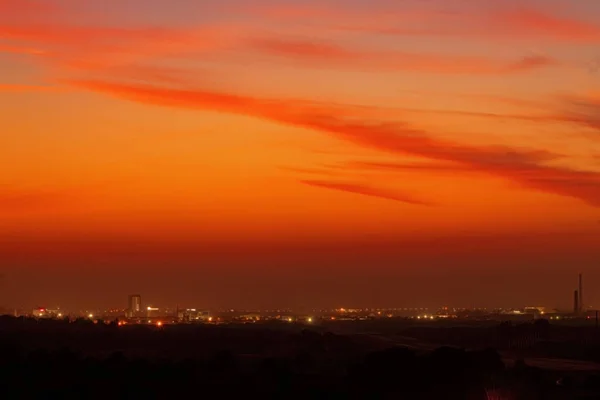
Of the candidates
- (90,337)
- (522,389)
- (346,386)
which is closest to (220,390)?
(346,386)

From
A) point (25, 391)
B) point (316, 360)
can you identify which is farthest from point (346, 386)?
point (316, 360)

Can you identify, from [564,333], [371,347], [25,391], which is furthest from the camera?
[564,333]

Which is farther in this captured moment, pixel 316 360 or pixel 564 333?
pixel 564 333

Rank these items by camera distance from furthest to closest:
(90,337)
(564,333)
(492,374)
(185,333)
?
(564,333) → (185,333) → (90,337) → (492,374)

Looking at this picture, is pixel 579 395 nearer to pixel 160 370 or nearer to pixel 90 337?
pixel 160 370

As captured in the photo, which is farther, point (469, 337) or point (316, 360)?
point (469, 337)

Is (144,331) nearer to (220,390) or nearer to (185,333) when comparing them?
(185,333)

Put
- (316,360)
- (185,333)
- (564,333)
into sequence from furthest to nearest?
(564,333)
(185,333)
(316,360)

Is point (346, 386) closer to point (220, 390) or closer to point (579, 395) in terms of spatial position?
point (220, 390)

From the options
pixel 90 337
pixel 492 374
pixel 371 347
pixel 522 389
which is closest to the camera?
pixel 522 389
